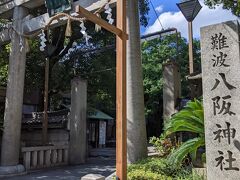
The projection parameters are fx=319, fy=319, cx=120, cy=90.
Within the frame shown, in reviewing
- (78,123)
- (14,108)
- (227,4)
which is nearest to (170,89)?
(227,4)

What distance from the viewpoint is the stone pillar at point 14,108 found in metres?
11.8

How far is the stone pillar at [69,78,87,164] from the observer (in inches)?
565

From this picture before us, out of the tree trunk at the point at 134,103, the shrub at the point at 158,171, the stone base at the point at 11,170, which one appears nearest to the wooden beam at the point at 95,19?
the tree trunk at the point at 134,103

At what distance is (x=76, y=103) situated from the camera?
48.3 ft

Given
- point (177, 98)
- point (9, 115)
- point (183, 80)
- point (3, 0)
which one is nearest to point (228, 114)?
point (177, 98)

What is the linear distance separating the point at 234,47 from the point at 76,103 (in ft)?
32.5

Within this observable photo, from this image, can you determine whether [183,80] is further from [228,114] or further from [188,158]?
[228,114]

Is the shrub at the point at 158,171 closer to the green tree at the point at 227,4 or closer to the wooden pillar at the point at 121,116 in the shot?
the wooden pillar at the point at 121,116

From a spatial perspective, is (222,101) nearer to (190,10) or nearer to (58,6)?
(190,10)

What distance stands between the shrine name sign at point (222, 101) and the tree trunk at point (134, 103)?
2561 millimetres

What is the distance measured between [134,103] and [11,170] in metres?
5.81

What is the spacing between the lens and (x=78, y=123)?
1462cm

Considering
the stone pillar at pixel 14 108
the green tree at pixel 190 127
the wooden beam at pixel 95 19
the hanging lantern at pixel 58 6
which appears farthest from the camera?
the stone pillar at pixel 14 108

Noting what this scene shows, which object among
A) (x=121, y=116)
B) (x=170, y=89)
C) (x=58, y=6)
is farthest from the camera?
(x=170, y=89)
